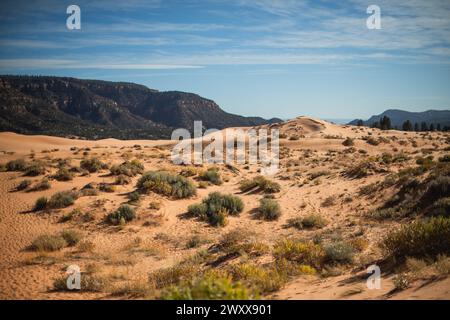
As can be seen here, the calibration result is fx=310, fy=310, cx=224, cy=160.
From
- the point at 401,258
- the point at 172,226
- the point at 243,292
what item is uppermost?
the point at 243,292

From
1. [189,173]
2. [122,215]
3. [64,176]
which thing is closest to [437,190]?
[122,215]

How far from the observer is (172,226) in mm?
13953

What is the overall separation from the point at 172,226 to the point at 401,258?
9.22 m

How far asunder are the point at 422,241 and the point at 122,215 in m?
11.5

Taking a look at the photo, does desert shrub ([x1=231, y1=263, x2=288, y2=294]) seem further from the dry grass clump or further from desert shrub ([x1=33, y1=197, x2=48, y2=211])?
desert shrub ([x1=33, y1=197, x2=48, y2=211])

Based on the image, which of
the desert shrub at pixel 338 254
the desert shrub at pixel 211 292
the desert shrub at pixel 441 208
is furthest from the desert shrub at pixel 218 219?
the desert shrub at pixel 211 292

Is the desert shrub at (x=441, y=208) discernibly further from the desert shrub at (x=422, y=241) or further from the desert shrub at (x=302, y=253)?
the desert shrub at (x=302, y=253)

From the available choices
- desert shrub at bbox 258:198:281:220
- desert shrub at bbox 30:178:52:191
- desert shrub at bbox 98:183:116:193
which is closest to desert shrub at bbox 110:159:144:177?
desert shrub at bbox 98:183:116:193

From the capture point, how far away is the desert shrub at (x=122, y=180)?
1938cm

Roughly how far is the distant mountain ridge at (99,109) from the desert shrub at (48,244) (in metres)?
76.4

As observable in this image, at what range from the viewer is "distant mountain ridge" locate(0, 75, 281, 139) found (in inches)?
3506

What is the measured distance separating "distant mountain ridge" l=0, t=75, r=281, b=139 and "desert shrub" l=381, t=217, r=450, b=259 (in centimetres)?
8393
